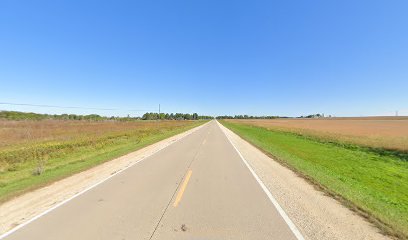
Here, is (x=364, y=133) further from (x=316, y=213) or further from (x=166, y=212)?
(x=166, y=212)

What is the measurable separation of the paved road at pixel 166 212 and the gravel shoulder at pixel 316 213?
0.41 meters

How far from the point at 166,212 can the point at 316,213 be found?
136 inches

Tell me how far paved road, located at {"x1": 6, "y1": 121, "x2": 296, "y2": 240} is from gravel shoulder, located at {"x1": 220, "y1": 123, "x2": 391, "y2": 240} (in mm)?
406

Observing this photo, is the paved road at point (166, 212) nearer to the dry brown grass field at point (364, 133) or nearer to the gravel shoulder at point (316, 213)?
the gravel shoulder at point (316, 213)

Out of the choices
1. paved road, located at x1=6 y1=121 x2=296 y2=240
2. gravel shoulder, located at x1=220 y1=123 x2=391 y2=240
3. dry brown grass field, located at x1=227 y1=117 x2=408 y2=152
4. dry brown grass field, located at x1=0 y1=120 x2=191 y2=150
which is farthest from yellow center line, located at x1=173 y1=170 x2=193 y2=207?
dry brown grass field, located at x1=227 y1=117 x2=408 y2=152

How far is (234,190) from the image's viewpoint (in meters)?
8.21

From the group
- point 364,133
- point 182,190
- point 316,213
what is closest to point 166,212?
point 182,190

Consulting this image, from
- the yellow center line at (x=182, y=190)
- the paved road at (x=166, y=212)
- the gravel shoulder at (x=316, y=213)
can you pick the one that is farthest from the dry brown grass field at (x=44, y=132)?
the gravel shoulder at (x=316, y=213)

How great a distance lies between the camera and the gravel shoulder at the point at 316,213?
16.3 ft

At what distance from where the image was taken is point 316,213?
6.10m

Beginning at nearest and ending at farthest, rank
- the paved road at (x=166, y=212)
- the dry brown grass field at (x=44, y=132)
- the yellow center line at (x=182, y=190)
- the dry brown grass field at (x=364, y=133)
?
the paved road at (x=166, y=212), the yellow center line at (x=182, y=190), the dry brown grass field at (x=44, y=132), the dry brown grass field at (x=364, y=133)

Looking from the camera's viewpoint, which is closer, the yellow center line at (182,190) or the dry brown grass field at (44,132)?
the yellow center line at (182,190)

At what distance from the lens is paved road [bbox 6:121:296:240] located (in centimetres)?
495

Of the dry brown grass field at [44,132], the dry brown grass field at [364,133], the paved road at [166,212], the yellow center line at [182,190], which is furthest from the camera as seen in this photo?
the dry brown grass field at [364,133]
